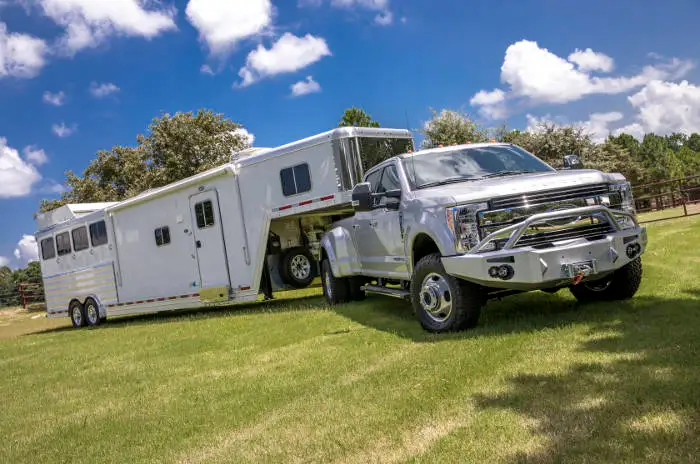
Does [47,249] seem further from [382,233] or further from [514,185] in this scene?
[514,185]

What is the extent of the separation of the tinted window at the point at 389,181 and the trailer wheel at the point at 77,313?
11.8 metres

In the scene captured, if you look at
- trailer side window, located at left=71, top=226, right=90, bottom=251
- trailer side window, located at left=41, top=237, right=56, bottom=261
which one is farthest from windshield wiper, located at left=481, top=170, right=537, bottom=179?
→ trailer side window, located at left=41, top=237, right=56, bottom=261

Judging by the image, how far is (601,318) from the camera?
5.84 meters

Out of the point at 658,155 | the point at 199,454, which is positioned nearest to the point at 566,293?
the point at 199,454

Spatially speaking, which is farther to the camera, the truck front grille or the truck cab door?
the truck cab door

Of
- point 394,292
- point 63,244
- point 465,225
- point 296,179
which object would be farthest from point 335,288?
Result: point 63,244

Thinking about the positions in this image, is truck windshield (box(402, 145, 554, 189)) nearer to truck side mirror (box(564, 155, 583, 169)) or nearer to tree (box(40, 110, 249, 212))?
truck side mirror (box(564, 155, 583, 169))

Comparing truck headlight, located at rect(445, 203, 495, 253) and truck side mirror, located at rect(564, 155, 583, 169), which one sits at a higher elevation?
truck side mirror, located at rect(564, 155, 583, 169)

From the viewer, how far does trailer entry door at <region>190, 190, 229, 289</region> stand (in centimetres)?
1255

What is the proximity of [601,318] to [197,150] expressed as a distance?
27.4 metres

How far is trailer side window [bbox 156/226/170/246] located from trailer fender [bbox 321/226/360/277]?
5.13 meters

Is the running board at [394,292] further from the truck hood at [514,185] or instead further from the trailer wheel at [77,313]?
the trailer wheel at [77,313]

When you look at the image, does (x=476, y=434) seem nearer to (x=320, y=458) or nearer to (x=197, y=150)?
(x=320, y=458)

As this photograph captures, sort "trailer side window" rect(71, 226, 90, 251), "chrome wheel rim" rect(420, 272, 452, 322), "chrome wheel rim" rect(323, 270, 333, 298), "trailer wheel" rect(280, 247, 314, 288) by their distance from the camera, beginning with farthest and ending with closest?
"trailer side window" rect(71, 226, 90, 251)
"trailer wheel" rect(280, 247, 314, 288)
"chrome wheel rim" rect(323, 270, 333, 298)
"chrome wheel rim" rect(420, 272, 452, 322)
